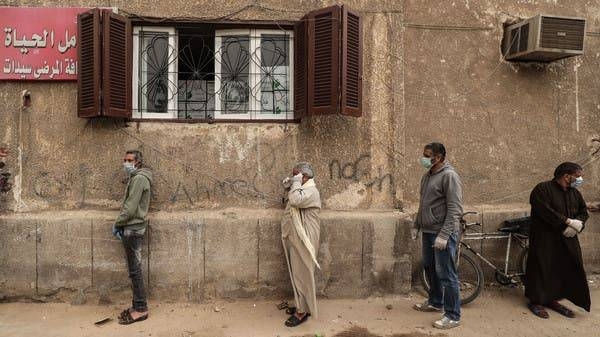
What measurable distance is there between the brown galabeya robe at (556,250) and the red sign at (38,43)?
5.11 metres

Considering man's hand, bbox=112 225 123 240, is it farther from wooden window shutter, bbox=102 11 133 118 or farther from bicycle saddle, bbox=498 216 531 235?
bicycle saddle, bbox=498 216 531 235

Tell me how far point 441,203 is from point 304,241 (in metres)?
1.34

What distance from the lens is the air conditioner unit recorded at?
5.03 metres

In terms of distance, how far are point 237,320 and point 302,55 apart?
9.37ft

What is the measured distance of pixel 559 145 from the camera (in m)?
5.56

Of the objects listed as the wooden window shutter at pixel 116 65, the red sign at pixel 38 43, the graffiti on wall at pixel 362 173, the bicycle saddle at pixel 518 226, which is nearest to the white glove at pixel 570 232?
the bicycle saddle at pixel 518 226

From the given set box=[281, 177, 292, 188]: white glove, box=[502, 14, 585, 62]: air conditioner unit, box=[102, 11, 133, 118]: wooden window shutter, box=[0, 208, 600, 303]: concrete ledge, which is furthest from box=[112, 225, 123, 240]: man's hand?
box=[502, 14, 585, 62]: air conditioner unit

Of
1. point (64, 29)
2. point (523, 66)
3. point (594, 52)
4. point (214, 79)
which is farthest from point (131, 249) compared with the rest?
point (594, 52)

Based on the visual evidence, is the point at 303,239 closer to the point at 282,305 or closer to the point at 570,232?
the point at 282,305

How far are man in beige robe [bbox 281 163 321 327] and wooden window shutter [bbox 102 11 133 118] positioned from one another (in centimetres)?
201

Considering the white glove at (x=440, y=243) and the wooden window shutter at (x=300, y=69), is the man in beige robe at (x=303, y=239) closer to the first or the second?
the wooden window shutter at (x=300, y=69)

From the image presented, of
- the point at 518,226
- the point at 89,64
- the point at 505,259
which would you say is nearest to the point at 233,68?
the point at 89,64

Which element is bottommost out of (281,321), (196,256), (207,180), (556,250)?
(281,321)

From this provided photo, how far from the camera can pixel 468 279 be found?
16.7 feet
